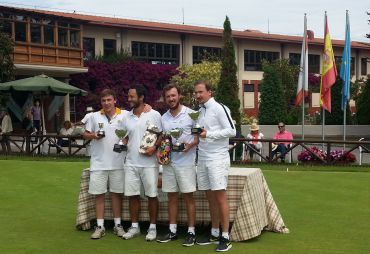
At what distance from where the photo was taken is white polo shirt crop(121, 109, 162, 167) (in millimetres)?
6531

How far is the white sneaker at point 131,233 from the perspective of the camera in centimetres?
662

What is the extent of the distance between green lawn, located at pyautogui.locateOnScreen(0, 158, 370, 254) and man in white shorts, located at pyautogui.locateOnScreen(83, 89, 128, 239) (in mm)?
316

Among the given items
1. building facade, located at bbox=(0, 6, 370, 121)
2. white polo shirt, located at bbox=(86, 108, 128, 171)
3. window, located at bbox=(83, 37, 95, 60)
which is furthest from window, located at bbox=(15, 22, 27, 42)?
white polo shirt, located at bbox=(86, 108, 128, 171)

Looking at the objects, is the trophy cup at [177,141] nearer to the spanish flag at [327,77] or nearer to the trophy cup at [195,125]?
the trophy cup at [195,125]

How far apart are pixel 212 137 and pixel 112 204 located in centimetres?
178

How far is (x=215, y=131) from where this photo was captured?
20.0 ft

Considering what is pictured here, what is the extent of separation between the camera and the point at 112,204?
6949 mm

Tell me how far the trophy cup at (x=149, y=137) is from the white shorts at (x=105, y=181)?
546 mm

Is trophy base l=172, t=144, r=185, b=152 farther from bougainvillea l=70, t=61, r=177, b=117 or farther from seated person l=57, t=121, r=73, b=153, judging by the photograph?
bougainvillea l=70, t=61, r=177, b=117

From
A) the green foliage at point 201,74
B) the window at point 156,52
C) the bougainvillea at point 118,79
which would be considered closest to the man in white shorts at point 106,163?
the bougainvillea at point 118,79

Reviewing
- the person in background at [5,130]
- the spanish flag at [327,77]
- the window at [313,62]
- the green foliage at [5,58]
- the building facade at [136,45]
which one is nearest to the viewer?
the person in background at [5,130]

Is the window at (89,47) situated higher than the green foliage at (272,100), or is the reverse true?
the window at (89,47)

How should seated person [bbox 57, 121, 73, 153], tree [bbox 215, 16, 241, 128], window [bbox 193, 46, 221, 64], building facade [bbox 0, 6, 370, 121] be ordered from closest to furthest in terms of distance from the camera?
1. seated person [bbox 57, 121, 73, 153]
2. tree [bbox 215, 16, 241, 128]
3. building facade [bbox 0, 6, 370, 121]
4. window [bbox 193, 46, 221, 64]

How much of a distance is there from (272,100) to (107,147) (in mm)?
28595
